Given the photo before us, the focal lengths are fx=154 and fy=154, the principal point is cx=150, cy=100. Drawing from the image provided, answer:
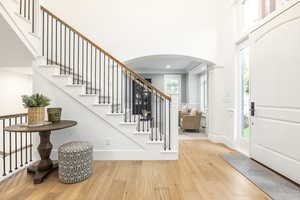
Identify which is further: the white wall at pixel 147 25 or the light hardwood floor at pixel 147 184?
the white wall at pixel 147 25

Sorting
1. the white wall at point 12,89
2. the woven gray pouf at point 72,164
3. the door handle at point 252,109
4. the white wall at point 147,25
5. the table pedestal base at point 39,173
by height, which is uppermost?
the white wall at point 147,25

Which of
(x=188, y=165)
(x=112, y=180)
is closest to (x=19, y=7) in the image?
(x=112, y=180)

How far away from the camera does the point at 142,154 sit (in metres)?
3.07

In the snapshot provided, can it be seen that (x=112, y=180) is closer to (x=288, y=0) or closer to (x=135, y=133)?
(x=135, y=133)

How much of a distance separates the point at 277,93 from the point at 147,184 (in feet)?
8.25

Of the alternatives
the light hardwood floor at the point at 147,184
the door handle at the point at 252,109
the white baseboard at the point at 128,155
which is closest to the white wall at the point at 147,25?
the door handle at the point at 252,109

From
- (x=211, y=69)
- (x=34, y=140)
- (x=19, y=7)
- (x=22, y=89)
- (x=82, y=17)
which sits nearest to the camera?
(x=19, y=7)

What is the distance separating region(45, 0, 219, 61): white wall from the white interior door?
1515 millimetres

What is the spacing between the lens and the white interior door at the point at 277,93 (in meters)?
2.22

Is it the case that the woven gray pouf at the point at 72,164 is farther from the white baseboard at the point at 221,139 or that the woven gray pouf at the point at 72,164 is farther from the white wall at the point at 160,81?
the white wall at the point at 160,81

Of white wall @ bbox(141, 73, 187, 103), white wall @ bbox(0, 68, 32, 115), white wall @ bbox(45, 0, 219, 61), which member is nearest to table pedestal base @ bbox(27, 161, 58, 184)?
white wall @ bbox(45, 0, 219, 61)

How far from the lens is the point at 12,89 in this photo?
5023 millimetres

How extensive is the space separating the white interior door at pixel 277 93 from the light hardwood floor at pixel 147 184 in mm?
706

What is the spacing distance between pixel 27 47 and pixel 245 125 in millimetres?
4758
